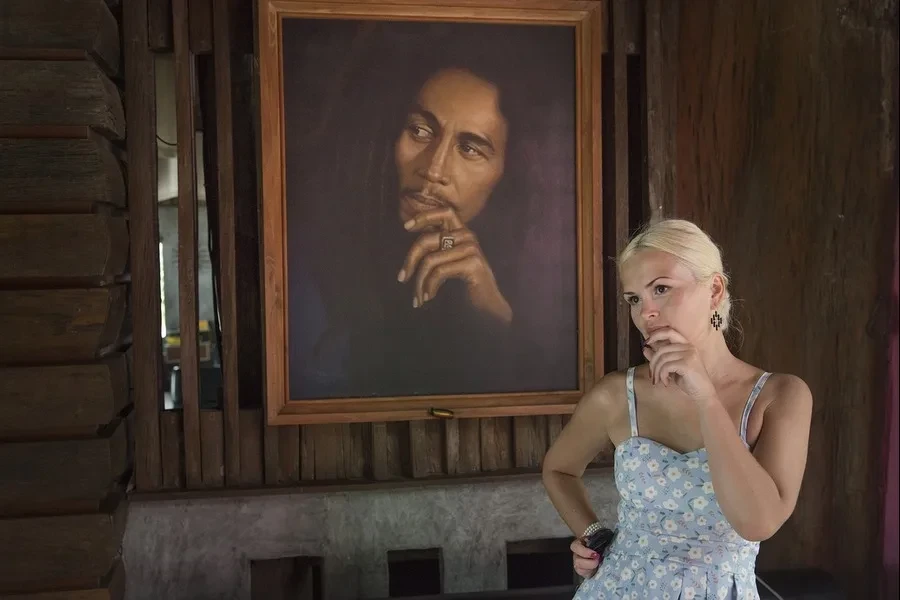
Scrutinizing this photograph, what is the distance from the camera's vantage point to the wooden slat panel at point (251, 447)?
3.05 metres

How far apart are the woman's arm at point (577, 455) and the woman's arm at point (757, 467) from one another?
410 mm

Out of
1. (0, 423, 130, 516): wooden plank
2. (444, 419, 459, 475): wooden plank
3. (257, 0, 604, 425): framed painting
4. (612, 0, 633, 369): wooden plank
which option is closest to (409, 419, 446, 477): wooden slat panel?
(444, 419, 459, 475): wooden plank

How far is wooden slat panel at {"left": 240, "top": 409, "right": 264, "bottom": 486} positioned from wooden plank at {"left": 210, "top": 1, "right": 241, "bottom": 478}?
0.05 metres

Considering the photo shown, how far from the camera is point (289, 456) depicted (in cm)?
308

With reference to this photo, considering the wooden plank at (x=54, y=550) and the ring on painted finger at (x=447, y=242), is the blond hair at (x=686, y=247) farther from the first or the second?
the wooden plank at (x=54, y=550)

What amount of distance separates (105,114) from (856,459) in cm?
277

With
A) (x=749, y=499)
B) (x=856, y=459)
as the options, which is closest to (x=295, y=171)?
(x=749, y=499)

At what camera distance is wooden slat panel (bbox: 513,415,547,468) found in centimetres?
319

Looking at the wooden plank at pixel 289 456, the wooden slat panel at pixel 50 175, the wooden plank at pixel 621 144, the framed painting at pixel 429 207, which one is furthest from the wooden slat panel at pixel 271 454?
the wooden plank at pixel 621 144

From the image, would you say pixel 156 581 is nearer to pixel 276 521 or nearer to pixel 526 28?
pixel 276 521

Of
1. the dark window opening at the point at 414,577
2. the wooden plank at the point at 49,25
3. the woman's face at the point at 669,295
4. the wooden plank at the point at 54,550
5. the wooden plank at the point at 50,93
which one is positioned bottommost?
the dark window opening at the point at 414,577

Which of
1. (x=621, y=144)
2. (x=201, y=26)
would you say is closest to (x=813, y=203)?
(x=621, y=144)

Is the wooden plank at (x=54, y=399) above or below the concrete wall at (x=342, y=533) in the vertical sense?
above

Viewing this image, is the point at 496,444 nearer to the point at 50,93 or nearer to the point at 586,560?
the point at 586,560
